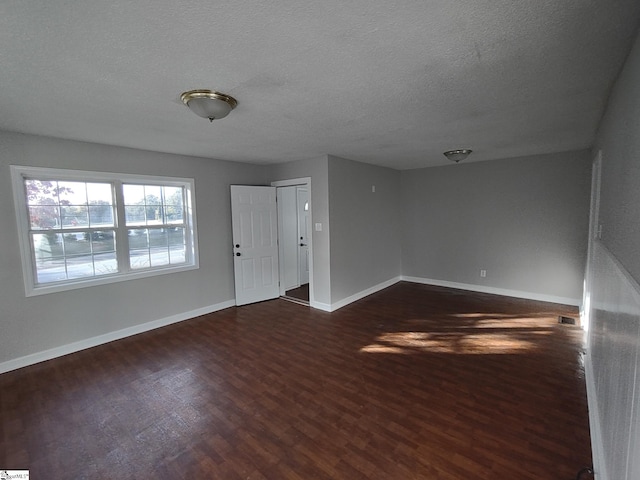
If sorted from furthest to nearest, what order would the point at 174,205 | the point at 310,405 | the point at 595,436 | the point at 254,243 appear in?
the point at 254,243 → the point at 174,205 → the point at 310,405 → the point at 595,436

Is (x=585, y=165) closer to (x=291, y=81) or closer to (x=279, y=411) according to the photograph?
(x=291, y=81)

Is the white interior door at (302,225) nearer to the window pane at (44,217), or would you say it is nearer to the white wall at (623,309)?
the window pane at (44,217)

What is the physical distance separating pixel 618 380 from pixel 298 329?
3.04 metres

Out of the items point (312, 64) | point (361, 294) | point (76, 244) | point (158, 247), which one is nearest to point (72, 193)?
point (76, 244)

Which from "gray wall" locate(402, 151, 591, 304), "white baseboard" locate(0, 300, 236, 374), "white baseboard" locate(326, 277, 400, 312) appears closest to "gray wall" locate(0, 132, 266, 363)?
"white baseboard" locate(0, 300, 236, 374)

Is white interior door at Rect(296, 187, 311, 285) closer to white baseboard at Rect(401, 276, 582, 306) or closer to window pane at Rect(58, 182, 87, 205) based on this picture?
white baseboard at Rect(401, 276, 582, 306)

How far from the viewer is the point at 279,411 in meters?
2.23

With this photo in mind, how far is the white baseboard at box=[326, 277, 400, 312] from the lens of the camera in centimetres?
452

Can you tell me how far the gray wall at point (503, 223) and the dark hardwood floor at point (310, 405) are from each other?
1224 mm

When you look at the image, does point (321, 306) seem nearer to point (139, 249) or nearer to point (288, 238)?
point (288, 238)

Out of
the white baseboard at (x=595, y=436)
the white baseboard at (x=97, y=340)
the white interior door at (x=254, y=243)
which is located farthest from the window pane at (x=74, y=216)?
the white baseboard at (x=595, y=436)

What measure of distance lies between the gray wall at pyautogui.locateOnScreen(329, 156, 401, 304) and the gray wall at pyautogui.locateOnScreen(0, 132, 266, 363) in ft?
5.19

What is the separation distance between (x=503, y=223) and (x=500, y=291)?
1224 mm

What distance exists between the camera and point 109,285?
3.51 m
